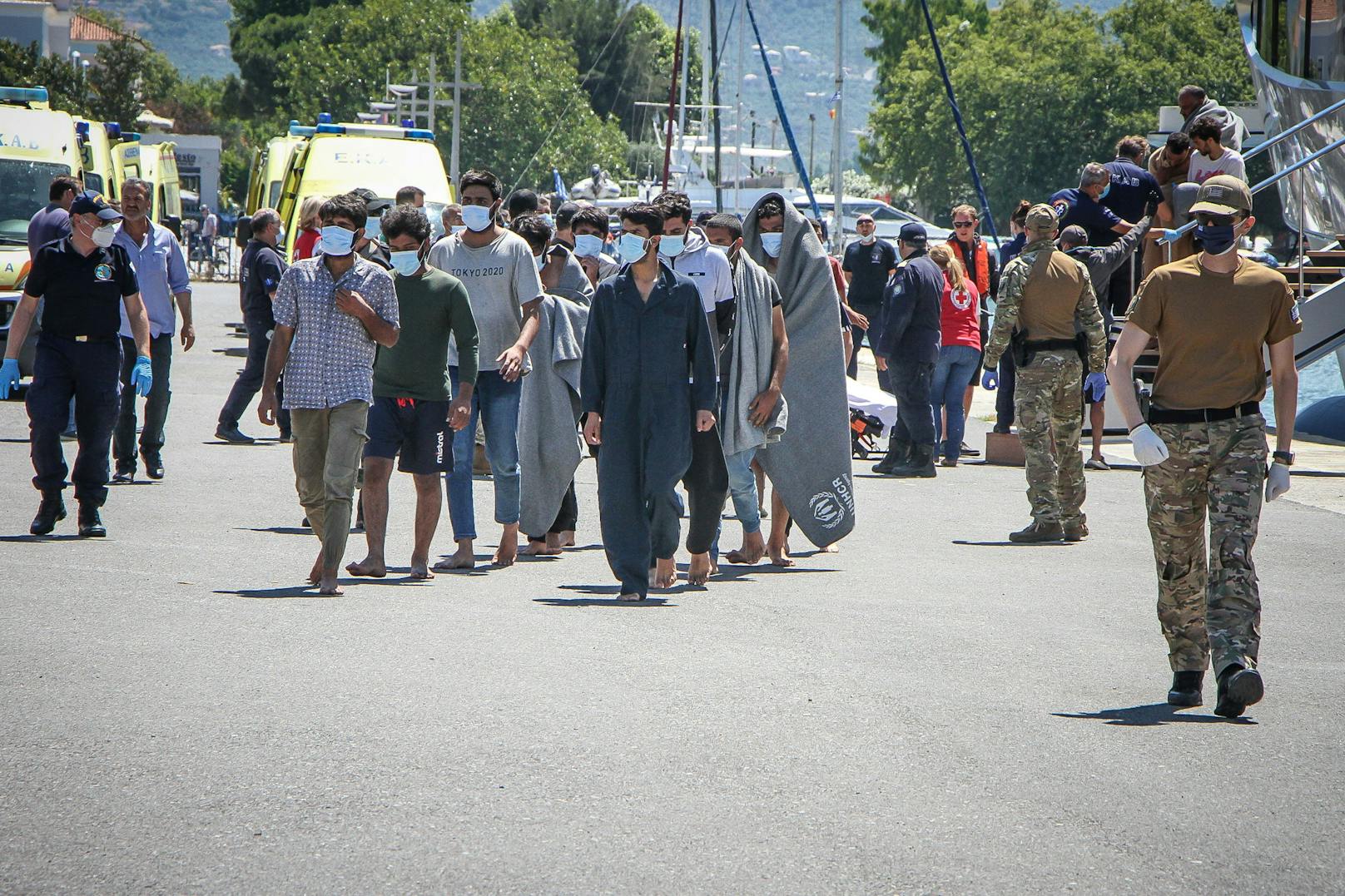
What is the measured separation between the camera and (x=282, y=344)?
27.1 ft

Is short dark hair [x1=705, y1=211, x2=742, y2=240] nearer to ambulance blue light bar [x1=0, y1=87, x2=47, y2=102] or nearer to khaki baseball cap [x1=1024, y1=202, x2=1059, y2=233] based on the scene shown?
khaki baseball cap [x1=1024, y1=202, x2=1059, y2=233]

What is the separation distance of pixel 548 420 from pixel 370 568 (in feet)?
4.41

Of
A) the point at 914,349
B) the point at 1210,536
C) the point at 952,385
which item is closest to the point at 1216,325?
the point at 1210,536

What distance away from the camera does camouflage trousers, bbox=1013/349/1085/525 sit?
10578mm

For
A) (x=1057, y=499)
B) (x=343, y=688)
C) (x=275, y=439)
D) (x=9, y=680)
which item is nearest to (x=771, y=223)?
(x=1057, y=499)

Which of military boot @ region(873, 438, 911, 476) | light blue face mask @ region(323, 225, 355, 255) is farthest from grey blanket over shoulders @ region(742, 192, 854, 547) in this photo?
military boot @ region(873, 438, 911, 476)

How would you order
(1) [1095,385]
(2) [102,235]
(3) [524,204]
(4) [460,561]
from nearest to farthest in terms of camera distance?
(4) [460,561], (2) [102,235], (1) [1095,385], (3) [524,204]

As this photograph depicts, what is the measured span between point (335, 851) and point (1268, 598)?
5825 mm

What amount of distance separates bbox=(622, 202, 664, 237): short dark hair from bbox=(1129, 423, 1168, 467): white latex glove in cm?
294

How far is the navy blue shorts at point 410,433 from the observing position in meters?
8.56

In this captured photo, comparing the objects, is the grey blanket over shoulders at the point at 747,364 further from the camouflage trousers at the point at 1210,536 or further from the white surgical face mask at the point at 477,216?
the camouflage trousers at the point at 1210,536

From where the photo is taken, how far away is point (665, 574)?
8.64 meters

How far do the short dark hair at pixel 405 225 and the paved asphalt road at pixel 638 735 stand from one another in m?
1.76

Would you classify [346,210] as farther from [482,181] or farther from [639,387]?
[639,387]
